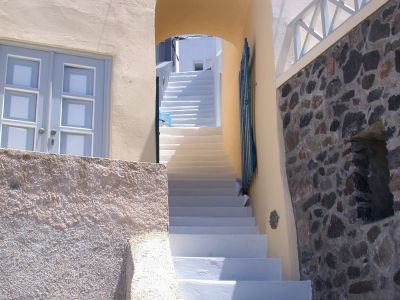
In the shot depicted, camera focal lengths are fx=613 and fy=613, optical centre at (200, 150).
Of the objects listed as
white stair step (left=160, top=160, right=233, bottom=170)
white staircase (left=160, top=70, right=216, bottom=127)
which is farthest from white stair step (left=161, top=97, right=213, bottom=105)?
white stair step (left=160, top=160, right=233, bottom=170)

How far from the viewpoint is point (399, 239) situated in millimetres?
4449

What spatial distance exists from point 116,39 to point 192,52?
45.1 ft

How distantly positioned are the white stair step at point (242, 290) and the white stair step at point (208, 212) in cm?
219

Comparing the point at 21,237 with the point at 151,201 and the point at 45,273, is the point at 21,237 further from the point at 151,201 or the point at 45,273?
the point at 151,201

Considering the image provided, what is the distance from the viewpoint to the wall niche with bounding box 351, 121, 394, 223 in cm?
510

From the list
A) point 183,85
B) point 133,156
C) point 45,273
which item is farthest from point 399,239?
point 183,85

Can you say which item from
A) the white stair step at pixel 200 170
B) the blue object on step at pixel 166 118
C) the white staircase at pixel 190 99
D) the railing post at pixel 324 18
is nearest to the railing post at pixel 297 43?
the railing post at pixel 324 18

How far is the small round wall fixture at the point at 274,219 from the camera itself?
6.25 metres

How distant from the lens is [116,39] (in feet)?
22.4

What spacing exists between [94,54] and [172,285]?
12.2 feet

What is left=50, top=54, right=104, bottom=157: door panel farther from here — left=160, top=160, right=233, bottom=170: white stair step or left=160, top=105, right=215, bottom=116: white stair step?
left=160, top=105, right=215, bottom=116: white stair step

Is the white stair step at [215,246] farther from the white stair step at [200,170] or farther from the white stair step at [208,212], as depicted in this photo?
the white stair step at [200,170]

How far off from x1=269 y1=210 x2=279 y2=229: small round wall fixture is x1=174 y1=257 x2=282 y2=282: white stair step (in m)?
0.43

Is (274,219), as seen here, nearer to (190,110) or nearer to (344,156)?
(344,156)
